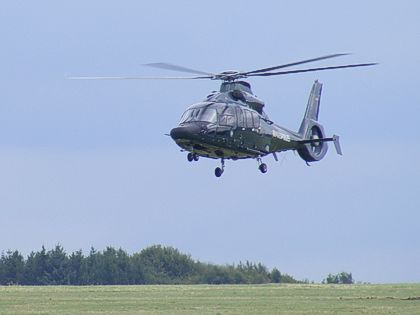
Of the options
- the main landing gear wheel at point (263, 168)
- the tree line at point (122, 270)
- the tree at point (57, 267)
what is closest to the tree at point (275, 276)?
the tree line at point (122, 270)

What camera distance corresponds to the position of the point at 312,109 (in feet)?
270

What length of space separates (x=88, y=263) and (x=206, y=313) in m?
52.4

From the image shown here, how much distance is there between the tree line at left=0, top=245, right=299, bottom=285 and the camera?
97.9m

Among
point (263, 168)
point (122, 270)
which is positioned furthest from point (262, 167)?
point (122, 270)

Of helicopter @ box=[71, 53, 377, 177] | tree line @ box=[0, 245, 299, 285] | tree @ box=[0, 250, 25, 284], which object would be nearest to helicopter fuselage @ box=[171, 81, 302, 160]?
helicopter @ box=[71, 53, 377, 177]

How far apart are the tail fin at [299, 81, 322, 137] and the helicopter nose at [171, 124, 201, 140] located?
11943 millimetres

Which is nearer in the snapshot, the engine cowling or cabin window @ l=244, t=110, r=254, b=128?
cabin window @ l=244, t=110, r=254, b=128

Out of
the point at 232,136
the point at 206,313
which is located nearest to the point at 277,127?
the point at 232,136

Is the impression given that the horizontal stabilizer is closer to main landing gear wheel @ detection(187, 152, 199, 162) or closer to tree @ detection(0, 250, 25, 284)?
main landing gear wheel @ detection(187, 152, 199, 162)

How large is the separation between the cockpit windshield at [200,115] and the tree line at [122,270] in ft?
93.2

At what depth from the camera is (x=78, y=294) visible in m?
69.9

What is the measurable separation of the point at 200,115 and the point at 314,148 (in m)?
11.5

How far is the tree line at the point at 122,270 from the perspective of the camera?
321ft

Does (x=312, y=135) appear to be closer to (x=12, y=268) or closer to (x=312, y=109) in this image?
(x=312, y=109)
